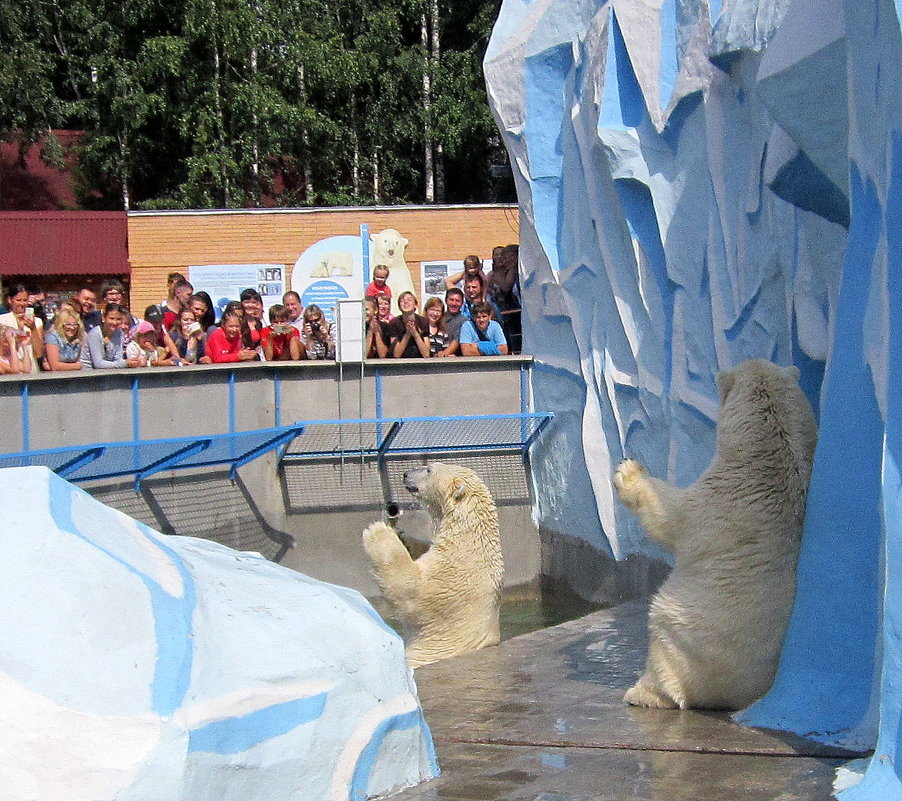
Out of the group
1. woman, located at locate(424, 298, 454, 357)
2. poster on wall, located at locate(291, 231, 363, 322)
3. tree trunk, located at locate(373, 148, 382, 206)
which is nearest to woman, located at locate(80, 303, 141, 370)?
woman, located at locate(424, 298, 454, 357)

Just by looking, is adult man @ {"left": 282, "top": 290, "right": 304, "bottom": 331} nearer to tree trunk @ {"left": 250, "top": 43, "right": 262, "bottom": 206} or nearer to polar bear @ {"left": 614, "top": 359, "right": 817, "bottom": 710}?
polar bear @ {"left": 614, "top": 359, "right": 817, "bottom": 710}

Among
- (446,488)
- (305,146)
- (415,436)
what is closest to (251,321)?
(415,436)

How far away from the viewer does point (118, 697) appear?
3.28 metres

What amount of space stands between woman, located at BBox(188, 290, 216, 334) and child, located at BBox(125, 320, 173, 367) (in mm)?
463

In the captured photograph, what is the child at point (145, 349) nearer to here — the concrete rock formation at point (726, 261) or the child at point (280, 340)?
the child at point (280, 340)

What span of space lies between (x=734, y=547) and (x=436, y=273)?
40.3 feet

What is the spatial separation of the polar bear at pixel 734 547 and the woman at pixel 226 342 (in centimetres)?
683

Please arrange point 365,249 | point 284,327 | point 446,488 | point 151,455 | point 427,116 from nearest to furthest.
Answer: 1. point 446,488
2. point 151,455
3. point 284,327
4. point 365,249
5. point 427,116

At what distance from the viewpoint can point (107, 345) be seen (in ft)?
34.2

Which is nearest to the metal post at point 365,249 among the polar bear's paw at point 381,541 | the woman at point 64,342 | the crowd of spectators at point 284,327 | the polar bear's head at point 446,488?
the crowd of spectators at point 284,327

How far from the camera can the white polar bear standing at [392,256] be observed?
16.5 meters

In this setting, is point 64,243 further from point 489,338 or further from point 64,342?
point 489,338

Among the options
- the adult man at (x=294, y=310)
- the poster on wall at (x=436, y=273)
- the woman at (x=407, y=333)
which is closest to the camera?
the woman at (x=407, y=333)

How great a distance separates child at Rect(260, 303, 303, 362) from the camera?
11.7m
